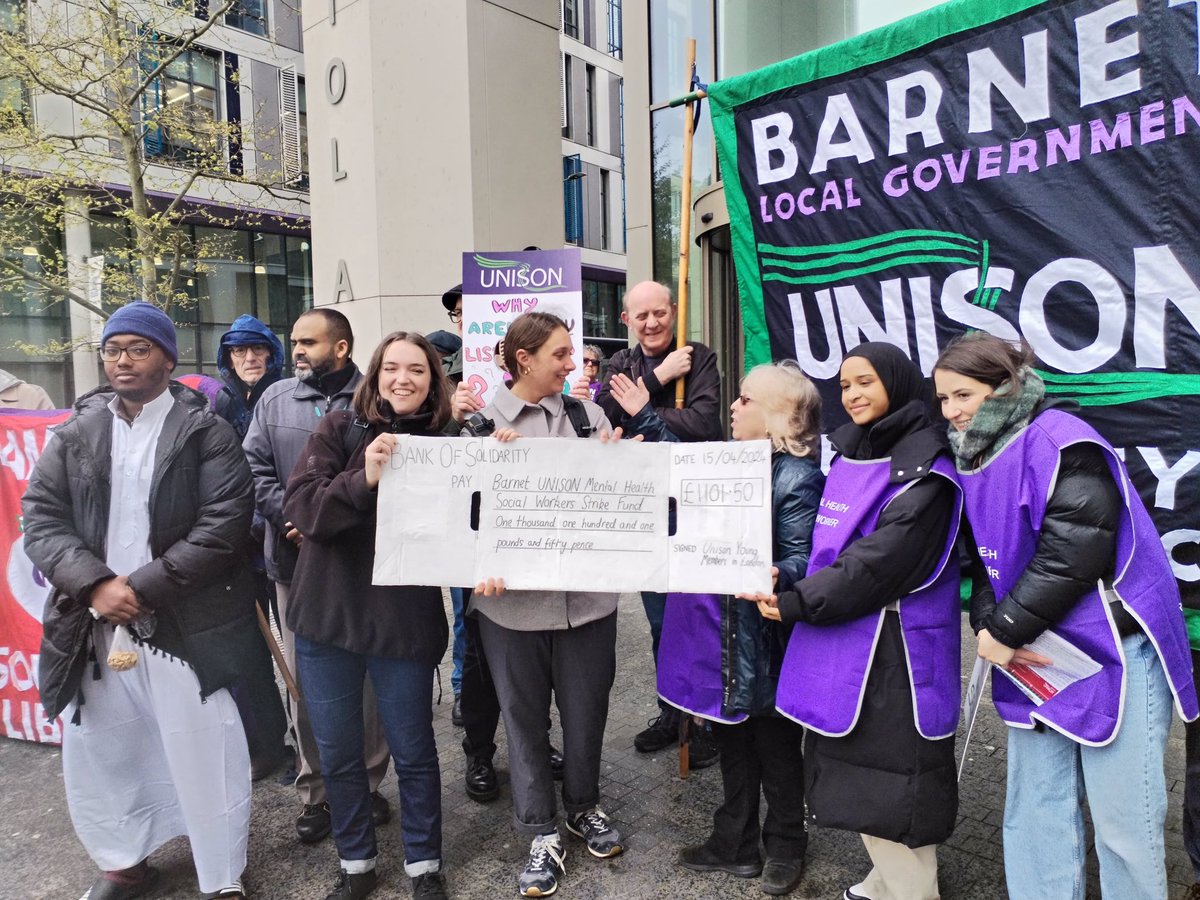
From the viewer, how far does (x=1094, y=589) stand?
2.10 meters

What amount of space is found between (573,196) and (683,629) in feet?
86.6

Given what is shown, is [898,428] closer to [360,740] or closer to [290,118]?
[360,740]

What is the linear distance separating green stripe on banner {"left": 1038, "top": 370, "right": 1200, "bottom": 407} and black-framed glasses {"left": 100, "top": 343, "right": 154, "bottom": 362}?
305cm

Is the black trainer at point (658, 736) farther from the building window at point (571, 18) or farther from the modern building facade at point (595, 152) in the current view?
the building window at point (571, 18)

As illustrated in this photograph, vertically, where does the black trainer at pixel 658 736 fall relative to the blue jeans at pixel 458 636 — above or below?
below

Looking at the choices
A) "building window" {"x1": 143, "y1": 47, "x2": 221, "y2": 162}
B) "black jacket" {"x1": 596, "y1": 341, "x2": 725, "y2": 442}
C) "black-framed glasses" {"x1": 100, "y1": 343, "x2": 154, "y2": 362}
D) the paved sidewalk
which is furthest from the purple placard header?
"building window" {"x1": 143, "y1": 47, "x2": 221, "y2": 162}

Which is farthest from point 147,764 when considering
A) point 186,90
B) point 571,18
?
point 571,18

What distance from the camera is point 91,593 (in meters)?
2.64

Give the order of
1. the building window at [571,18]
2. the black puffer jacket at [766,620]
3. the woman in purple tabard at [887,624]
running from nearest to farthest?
the woman in purple tabard at [887,624] → the black puffer jacket at [766,620] → the building window at [571,18]

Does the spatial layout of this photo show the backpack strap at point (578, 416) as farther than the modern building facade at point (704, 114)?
No

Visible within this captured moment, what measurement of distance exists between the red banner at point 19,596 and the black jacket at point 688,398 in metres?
2.85

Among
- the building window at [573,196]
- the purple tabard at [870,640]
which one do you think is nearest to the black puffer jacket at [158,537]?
the purple tabard at [870,640]

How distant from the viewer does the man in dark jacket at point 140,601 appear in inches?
106

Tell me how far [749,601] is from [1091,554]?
1007 mm
